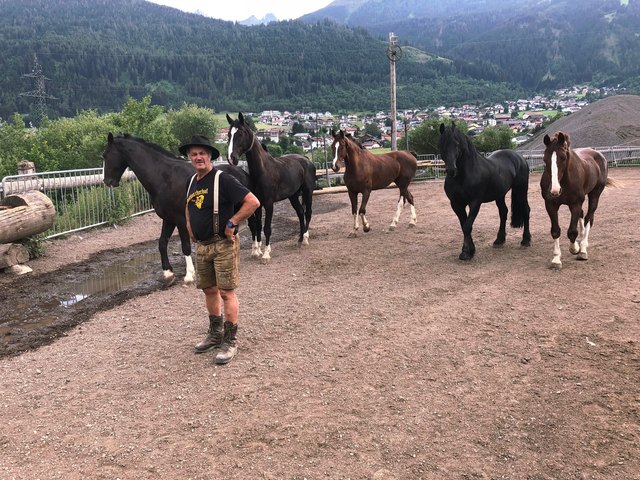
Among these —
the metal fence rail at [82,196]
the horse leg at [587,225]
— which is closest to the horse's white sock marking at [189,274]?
the metal fence rail at [82,196]

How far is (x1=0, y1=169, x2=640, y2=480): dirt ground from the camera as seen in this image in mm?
3113

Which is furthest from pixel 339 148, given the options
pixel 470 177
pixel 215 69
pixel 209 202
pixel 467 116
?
pixel 215 69

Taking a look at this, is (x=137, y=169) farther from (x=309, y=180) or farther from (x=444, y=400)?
(x=444, y=400)

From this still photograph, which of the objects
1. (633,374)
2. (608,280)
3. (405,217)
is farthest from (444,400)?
(405,217)

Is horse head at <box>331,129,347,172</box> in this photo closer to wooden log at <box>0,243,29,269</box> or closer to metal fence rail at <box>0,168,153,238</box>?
wooden log at <box>0,243,29,269</box>

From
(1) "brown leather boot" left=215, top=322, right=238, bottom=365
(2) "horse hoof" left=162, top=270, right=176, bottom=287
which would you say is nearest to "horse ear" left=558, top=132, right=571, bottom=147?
(1) "brown leather boot" left=215, top=322, right=238, bottom=365

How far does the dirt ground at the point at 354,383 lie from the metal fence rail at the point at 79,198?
12.4 feet

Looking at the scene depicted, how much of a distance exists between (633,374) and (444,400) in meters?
1.63

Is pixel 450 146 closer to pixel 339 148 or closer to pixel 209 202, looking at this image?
pixel 339 148

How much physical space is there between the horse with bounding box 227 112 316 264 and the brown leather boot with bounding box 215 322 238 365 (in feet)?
12.0

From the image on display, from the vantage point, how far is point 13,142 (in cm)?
3425

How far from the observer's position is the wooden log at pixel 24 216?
8250 mm

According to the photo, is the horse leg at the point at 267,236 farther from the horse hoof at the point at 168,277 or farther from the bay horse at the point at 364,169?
the bay horse at the point at 364,169

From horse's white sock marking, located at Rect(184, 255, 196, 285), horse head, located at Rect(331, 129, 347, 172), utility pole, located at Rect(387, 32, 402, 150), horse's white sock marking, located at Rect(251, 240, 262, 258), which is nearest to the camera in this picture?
horse's white sock marking, located at Rect(184, 255, 196, 285)
